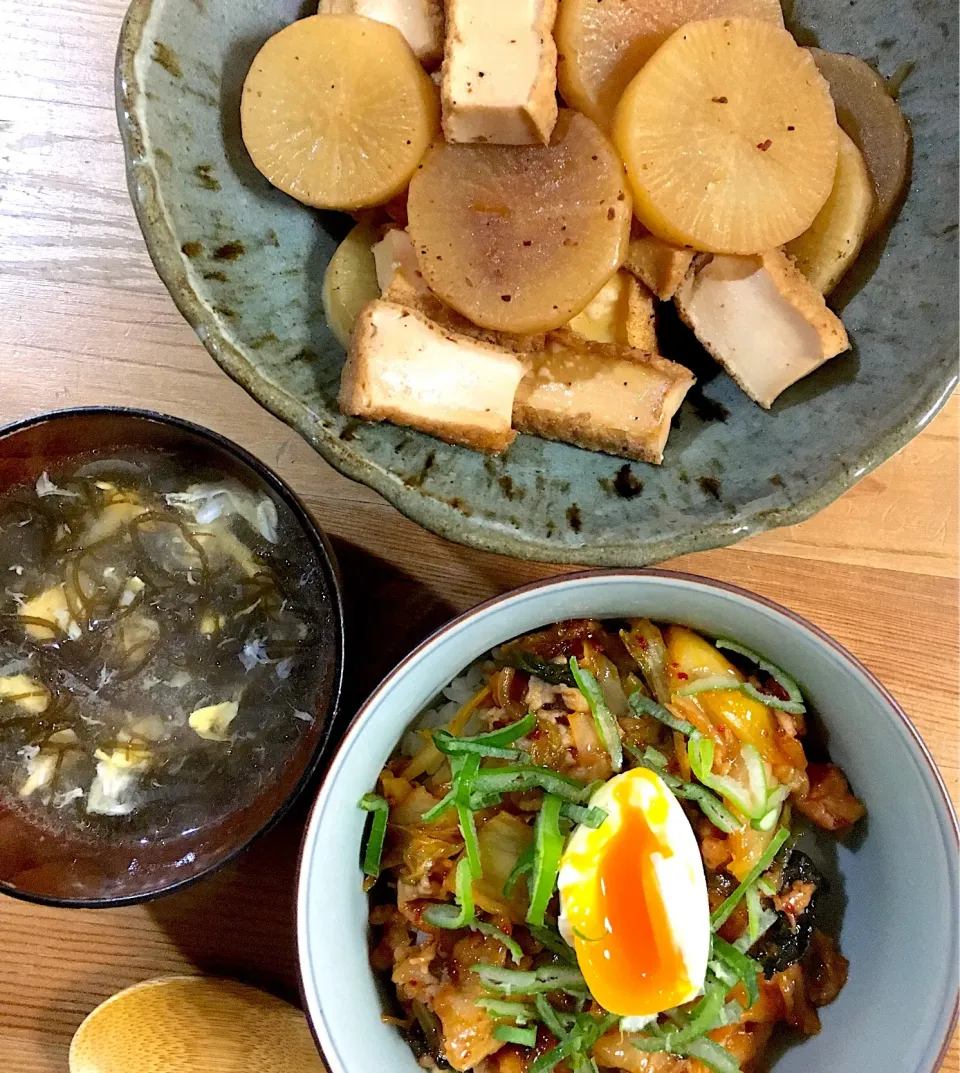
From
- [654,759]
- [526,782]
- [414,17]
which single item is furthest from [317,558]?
[414,17]

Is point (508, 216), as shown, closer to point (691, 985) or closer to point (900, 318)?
point (900, 318)

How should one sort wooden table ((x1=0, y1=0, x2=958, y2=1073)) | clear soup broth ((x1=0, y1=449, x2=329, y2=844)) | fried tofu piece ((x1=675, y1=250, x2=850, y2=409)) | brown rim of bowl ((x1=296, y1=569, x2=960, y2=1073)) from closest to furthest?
brown rim of bowl ((x1=296, y1=569, x2=960, y2=1073)) → fried tofu piece ((x1=675, y1=250, x2=850, y2=409)) → clear soup broth ((x1=0, y1=449, x2=329, y2=844)) → wooden table ((x1=0, y1=0, x2=958, y2=1073))

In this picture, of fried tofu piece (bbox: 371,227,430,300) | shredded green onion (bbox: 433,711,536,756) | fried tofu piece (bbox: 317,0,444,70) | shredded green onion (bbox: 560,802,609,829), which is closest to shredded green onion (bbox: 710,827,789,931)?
shredded green onion (bbox: 560,802,609,829)

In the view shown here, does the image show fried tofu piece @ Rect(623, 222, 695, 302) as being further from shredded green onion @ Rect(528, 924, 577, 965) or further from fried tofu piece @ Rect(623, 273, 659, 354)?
shredded green onion @ Rect(528, 924, 577, 965)

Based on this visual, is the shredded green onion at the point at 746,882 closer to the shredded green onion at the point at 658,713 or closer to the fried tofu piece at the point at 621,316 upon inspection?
the shredded green onion at the point at 658,713

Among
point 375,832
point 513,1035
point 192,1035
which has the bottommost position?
point 192,1035

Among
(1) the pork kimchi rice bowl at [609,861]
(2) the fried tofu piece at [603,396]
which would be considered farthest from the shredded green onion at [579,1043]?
(2) the fried tofu piece at [603,396]

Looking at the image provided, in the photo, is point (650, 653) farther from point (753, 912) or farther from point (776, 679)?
point (753, 912)
